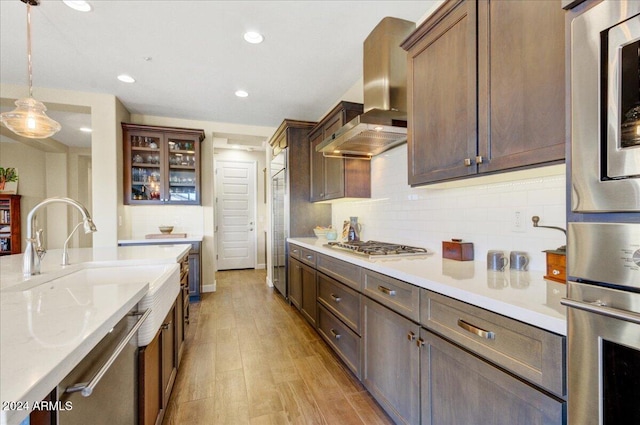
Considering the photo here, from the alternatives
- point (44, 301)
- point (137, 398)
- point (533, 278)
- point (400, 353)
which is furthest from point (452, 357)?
point (44, 301)

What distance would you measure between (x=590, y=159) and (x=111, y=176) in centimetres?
465

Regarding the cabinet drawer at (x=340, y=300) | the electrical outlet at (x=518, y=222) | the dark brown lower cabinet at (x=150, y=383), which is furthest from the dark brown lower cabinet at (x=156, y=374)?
the electrical outlet at (x=518, y=222)

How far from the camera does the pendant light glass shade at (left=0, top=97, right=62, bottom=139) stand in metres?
2.35

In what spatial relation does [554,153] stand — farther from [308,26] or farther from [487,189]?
[308,26]

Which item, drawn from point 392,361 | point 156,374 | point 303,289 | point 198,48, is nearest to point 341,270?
point 392,361

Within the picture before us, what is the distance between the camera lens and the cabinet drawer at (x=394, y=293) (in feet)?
4.62

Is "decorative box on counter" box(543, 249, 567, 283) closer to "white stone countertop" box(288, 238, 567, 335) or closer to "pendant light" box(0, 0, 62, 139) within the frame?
"white stone countertop" box(288, 238, 567, 335)

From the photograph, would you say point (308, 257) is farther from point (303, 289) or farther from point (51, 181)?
point (51, 181)

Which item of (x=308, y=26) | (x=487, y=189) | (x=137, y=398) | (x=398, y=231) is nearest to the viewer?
(x=137, y=398)

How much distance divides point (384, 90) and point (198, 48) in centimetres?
179

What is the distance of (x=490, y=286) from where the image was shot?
1177 mm

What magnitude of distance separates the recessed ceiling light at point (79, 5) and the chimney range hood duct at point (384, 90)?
2.07m

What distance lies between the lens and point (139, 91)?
3662 millimetres

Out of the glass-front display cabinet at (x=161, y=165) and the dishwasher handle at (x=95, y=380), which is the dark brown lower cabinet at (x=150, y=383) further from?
the glass-front display cabinet at (x=161, y=165)
